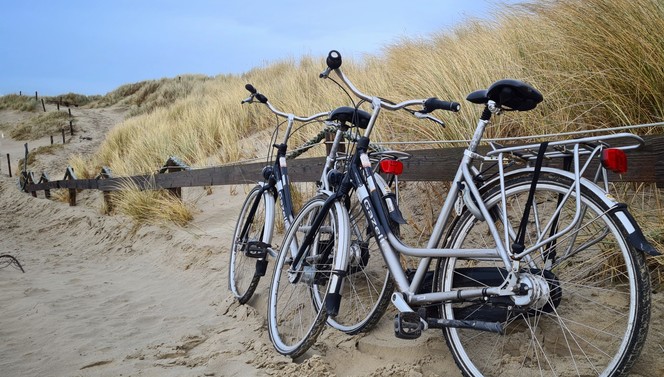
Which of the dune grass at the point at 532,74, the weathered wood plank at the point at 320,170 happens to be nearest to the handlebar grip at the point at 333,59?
the weathered wood plank at the point at 320,170

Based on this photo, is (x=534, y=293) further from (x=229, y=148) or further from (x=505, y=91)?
(x=229, y=148)

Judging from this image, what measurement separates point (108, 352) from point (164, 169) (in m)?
4.94

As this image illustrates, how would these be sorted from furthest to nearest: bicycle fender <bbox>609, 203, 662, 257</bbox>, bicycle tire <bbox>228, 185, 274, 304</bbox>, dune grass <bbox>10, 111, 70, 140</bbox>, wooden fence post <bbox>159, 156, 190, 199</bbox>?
dune grass <bbox>10, 111, 70, 140</bbox> → wooden fence post <bbox>159, 156, 190, 199</bbox> → bicycle tire <bbox>228, 185, 274, 304</bbox> → bicycle fender <bbox>609, 203, 662, 257</bbox>

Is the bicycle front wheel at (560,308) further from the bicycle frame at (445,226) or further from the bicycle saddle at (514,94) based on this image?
the bicycle saddle at (514,94)

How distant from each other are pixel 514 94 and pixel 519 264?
0.69 m

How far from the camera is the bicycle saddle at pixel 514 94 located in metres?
2.33

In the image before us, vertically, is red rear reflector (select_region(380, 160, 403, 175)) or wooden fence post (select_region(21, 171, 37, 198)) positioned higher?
red rear reflector (select_region(380, 160, 403, 175))

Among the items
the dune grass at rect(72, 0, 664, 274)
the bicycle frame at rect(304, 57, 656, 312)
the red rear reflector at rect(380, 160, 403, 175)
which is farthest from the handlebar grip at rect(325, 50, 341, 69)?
the dune grass at rect(72, 0, 664, 274)

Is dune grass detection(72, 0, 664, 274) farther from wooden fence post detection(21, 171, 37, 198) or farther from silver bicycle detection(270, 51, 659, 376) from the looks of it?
wooden fence post detection(21, 171, 37, 198)

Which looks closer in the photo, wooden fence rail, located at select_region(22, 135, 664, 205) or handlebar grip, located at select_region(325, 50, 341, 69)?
wooden fence rail, located at select_region(22, 135, 664, 205)

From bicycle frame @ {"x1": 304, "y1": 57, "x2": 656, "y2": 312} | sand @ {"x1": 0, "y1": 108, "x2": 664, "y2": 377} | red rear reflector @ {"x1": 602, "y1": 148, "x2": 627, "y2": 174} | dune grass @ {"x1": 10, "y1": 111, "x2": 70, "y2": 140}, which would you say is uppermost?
dune grass @ {"x1": 10, "y1": 111, "x2": 70, "y2": 140}

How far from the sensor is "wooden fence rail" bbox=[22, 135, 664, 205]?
2.68 metres

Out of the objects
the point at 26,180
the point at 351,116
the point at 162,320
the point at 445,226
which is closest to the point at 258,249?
the point at 162,320

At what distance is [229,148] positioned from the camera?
9.35 meters
